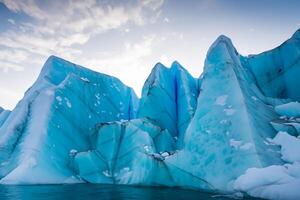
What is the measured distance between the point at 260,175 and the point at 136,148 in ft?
20.5

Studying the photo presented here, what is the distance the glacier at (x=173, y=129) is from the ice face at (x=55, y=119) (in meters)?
0.06

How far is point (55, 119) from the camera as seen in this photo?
14.1 metres

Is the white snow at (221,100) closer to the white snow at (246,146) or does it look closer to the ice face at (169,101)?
the white snow at (246,146)

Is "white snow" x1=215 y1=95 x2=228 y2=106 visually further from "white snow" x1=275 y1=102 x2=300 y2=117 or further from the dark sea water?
the dark sea water

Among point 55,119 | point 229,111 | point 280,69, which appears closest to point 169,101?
point 280,69

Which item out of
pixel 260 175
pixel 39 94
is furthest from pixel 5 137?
pixel 260 175

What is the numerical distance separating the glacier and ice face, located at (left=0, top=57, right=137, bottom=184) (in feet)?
0.19

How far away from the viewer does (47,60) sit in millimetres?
17859

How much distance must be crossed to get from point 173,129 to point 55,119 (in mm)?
6053

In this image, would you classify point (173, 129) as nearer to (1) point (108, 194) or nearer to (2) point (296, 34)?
(2) point (296, 34)

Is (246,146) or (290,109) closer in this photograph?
(246,146)

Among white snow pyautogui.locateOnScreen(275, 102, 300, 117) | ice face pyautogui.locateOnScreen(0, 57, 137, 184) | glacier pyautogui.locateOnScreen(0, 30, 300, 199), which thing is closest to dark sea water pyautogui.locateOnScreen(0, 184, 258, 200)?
glacier pyautogui.locateOnScreen(0, 30, 300, 199)

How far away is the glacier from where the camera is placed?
26.9 feet

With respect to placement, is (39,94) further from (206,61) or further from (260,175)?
(260,175)
